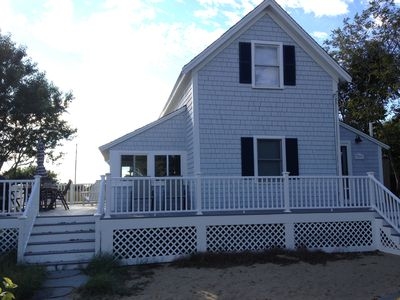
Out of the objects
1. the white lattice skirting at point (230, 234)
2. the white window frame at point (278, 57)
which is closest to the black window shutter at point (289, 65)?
the white window frame at point (278, 57)

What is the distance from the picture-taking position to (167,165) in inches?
552

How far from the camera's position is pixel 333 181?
12.9m

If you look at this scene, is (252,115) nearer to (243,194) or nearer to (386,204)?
(243,194)

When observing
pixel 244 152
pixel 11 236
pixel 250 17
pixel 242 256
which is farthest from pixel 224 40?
pixel 11 236

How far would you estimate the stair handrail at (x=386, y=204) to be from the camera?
10.9 meters

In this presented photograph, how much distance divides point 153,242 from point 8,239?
131 inches

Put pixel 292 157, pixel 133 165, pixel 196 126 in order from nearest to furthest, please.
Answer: pixel 196 126 → pixel 292 157 → pixel 133 165

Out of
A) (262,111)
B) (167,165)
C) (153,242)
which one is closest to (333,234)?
(262,111)

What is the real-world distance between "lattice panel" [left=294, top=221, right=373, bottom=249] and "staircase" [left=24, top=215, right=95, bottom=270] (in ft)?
17.3

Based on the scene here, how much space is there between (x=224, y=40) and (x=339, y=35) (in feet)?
41.9

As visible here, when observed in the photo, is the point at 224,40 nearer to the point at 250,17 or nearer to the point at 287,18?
the point at 250,17

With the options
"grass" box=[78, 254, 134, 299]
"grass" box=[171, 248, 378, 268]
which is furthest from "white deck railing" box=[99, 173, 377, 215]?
"grass" box=[78, 254, 134, 299]

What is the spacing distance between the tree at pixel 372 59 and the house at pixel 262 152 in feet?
22.8

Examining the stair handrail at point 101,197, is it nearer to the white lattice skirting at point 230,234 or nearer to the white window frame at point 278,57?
the white lattice skirting at point 230,234
